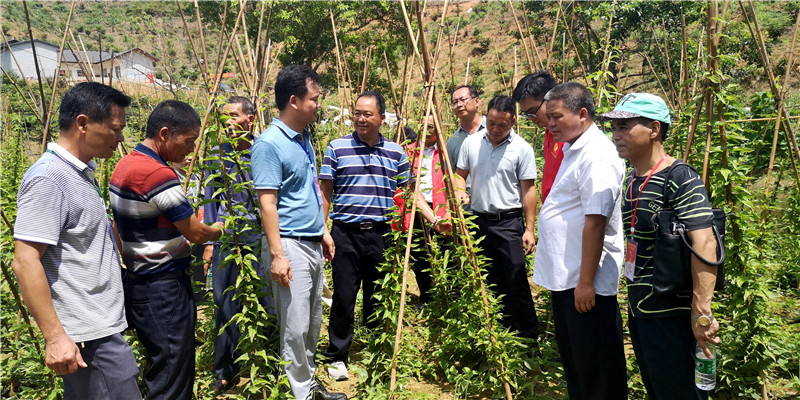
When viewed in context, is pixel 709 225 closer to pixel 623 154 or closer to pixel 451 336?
pixel 623 154

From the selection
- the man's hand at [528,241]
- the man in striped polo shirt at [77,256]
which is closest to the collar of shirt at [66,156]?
the man in striped polo shirt at [77,256]

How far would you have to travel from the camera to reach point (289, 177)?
263 cm

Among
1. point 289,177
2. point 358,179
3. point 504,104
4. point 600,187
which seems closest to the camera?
point 600,187

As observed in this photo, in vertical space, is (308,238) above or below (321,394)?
above

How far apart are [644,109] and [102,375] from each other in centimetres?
244

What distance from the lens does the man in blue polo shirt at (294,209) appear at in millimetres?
2564

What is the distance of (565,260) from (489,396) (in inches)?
51.5

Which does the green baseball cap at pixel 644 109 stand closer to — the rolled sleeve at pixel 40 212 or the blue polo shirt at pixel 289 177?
the blue polo shirt at pixel 289 177

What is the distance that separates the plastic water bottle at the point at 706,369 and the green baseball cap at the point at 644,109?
0.91m

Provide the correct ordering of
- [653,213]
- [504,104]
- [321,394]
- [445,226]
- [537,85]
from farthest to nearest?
[504,104], [445,226], [537,85], [321,394], [653,213]

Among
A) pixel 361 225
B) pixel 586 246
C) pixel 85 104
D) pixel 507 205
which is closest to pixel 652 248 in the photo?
pixel 586 246

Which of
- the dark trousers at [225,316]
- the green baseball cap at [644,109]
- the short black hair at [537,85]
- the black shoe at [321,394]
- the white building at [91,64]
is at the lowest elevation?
the black shoe at [321,394]

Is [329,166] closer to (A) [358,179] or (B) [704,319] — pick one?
(A) [358,179]

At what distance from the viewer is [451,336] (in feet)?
10.6
